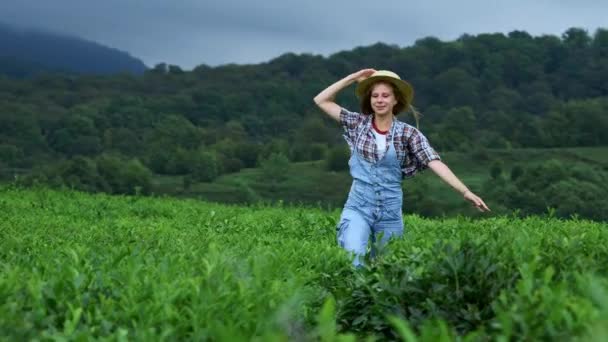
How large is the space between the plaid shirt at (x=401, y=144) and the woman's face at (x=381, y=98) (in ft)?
0.57

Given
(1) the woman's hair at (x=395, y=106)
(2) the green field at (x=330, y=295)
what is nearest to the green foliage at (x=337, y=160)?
(1) the woman's hair at (x=395, y=106)

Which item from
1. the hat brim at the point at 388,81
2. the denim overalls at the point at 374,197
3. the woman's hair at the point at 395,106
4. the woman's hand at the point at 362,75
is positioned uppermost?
the woman's hand at the point at 362,75

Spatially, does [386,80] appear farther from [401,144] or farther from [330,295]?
[330,295]

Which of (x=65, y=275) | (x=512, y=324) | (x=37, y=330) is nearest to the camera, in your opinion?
(x=512, y=324)

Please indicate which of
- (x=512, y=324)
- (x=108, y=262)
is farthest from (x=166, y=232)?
(x=512, y=324)

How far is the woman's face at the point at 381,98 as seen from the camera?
28.4ft

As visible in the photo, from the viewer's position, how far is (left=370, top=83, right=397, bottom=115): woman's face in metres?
8.66

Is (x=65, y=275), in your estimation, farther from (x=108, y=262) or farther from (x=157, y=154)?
(x=157, y=154)

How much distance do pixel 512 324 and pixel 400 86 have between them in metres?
5.37

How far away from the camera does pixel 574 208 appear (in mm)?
106312

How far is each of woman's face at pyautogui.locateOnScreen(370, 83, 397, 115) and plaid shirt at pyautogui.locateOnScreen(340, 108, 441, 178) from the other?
0.17 metres

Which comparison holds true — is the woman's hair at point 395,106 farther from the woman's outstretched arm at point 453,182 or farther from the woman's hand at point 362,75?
the woman's outstretched arm at point 453,182

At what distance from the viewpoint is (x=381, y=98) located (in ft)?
28.4

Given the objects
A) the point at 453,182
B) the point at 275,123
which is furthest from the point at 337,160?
the point at 453,182
